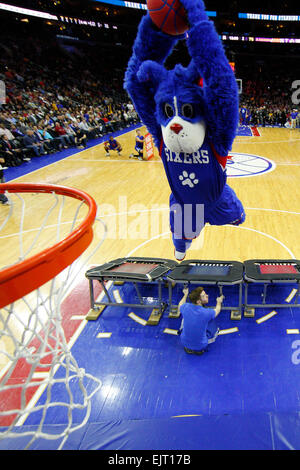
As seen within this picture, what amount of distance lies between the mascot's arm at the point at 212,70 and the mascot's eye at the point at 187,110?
0.12m

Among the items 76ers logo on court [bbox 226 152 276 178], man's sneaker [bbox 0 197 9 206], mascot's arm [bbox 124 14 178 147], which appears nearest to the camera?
mascot's arm [bbox 124 14 178 147]

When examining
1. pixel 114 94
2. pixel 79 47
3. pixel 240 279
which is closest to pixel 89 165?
pixel 240 279

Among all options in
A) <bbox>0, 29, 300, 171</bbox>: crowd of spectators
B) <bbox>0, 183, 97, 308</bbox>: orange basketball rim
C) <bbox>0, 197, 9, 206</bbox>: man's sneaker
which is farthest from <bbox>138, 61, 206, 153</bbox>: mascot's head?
<bbox>0, 29, 300, 171</bbox>: crowd of spectators

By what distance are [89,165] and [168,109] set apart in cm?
1028

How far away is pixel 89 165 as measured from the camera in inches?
499

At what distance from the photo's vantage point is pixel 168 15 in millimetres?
2457

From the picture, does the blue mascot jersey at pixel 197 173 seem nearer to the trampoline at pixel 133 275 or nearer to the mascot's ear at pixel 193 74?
the mascot's ear at pixel 193 74

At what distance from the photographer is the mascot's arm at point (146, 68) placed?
272cm

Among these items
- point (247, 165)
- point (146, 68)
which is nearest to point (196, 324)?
point (146, 68)

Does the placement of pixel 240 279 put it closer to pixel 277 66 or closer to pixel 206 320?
pixel 206 320

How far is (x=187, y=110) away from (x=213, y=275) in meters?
2.28

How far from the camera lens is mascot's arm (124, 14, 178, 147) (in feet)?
8.93

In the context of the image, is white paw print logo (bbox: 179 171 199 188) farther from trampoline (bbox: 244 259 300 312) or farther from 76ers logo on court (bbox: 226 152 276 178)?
76ers logo on court (bbox: 226 152 276 178)

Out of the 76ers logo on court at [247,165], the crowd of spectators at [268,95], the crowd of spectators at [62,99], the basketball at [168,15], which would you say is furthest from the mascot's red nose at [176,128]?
the crowd of spectators at [268,95]
